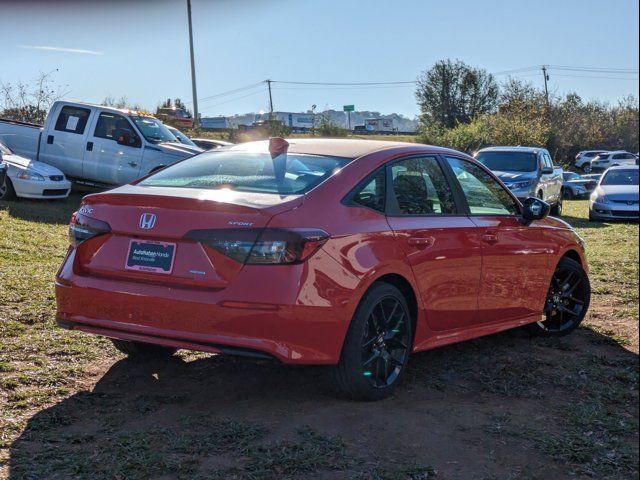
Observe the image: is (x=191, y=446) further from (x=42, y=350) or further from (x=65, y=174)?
(x=65, y=174)

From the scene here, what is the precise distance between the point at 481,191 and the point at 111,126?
11497mm

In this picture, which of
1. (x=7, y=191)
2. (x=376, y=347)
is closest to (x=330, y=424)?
(x=376, y=347)

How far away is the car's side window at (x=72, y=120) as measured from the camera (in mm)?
16078

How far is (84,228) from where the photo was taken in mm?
4656

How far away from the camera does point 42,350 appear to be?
215 inches

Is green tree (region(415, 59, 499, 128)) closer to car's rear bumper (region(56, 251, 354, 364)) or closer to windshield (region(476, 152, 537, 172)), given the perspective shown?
windshield (region(476, 152, 537, 172))

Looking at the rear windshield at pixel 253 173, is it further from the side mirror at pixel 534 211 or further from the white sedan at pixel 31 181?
the white sedan at pixel 31 181

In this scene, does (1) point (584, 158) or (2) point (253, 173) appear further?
(1) point (584, 158)

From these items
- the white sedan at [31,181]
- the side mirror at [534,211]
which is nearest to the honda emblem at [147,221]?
the side mirror at [534,211]

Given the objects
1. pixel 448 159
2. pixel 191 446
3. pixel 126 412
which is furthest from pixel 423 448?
pixel 448 159

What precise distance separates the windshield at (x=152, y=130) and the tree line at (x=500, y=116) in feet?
69.8

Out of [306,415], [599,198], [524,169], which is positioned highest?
[524,169]

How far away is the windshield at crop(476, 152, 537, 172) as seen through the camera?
731 inches

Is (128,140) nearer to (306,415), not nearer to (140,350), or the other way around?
(140,350)
